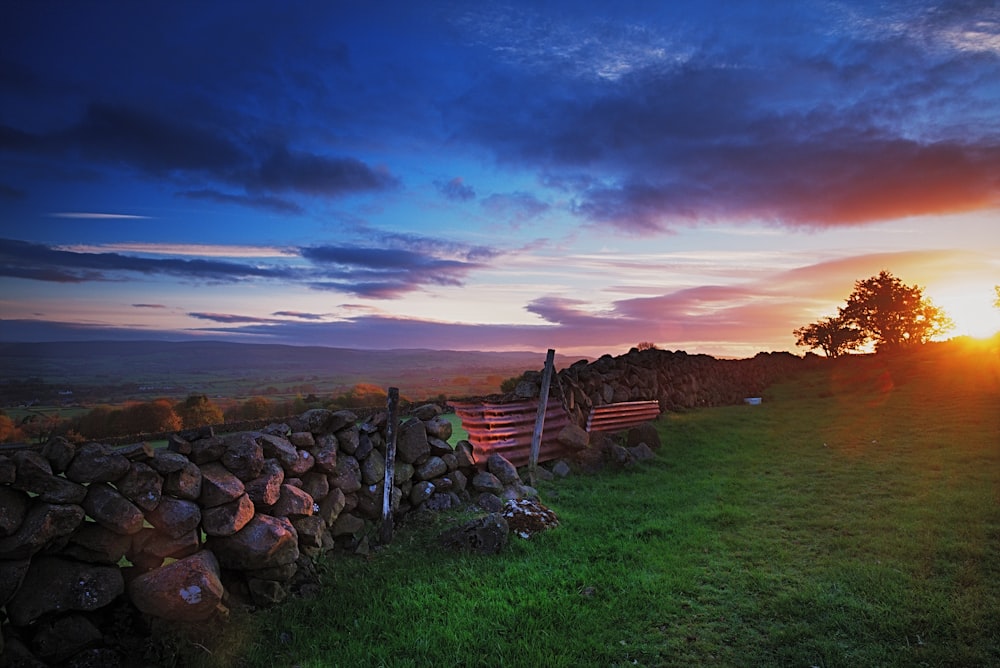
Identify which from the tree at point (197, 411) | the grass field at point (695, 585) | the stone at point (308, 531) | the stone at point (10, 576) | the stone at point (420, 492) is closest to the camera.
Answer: the stone at point (10, 576)

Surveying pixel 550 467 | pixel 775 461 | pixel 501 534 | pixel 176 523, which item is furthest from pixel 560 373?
pixel 176 523

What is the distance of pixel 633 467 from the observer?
1450 centimetres

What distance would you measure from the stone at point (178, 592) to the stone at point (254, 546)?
685mm

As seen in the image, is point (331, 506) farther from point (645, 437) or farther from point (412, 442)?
point (645, 437)

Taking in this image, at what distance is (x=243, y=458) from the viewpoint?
24.1ft

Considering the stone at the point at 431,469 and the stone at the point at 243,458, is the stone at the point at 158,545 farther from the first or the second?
the stone at the point at 431,469

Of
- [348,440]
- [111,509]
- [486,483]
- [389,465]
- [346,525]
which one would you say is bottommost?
[346,525]

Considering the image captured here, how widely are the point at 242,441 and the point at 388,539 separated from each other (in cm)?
311

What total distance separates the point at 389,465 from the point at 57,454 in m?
4.88

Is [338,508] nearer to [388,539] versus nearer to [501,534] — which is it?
[388,539]

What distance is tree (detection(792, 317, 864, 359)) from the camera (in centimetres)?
6431

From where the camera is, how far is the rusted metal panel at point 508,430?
14305 mm

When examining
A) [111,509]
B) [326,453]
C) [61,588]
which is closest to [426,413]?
[326,453]

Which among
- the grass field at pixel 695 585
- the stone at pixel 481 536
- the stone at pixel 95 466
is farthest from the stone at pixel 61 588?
the stone at pixel 481 536
